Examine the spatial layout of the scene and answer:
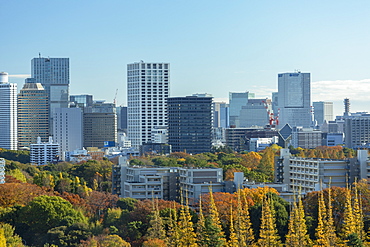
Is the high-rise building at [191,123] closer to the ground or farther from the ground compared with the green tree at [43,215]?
farther from the ground

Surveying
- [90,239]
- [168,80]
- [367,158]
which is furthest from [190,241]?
[168,80]

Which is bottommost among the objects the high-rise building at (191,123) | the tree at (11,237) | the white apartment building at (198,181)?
the tree at (11,237)

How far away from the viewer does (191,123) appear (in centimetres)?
16450

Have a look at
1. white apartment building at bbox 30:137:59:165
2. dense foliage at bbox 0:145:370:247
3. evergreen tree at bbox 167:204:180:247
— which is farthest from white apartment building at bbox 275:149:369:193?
white apartment building at bbox 30:137:59:165

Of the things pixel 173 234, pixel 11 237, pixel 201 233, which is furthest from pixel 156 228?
pixel 11 237

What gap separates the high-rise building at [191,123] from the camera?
163875mm

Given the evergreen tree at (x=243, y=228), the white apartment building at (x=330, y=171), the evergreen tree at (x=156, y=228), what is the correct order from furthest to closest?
the white apartment building at (x=330, y=171)
the evergreen tree at (x=156, y=228)
the evergreen tree at (x=243, y=228)

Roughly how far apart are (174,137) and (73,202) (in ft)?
337

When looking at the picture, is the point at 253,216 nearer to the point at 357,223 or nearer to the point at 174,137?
the point at 357,223

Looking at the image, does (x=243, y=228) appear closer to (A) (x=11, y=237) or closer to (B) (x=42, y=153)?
(A) (x=11, y=237)

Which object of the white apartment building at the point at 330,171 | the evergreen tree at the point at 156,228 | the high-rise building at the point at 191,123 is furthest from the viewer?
the high-rise building at the point at 191,123

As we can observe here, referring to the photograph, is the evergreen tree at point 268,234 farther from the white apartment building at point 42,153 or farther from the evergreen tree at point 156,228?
the white apartment building at point 42,153

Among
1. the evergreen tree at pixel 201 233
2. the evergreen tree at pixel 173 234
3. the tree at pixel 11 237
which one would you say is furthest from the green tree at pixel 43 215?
the evergreen tree at pixel 201 233

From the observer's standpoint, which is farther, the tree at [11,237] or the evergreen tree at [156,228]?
the tree at [11,237]
